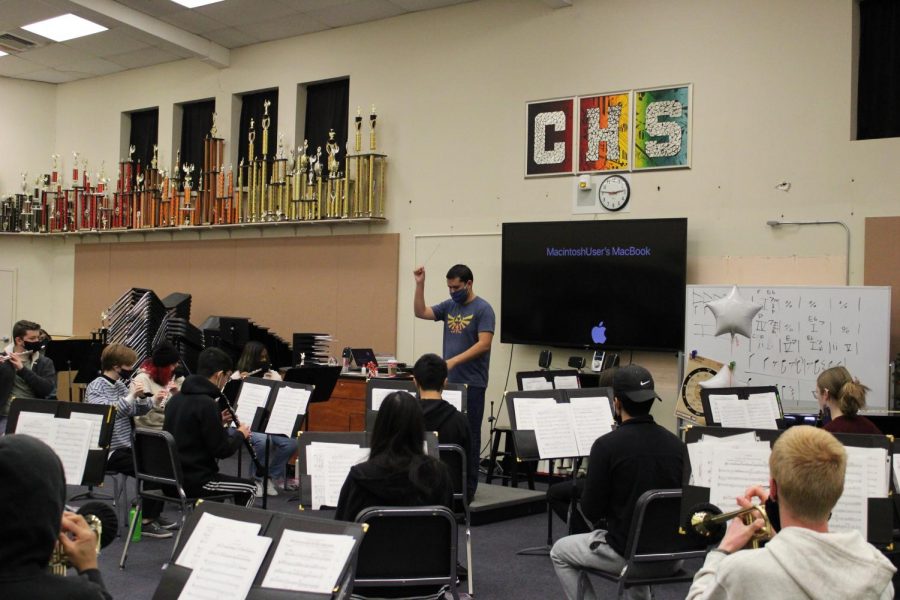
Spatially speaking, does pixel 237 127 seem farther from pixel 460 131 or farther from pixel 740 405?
pixel 740 405

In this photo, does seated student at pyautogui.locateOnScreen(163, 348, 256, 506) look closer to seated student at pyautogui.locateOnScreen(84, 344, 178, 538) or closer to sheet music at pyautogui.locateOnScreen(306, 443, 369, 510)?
seated student at pyautogui.locateOnScreen(84, 344, 178, 538)

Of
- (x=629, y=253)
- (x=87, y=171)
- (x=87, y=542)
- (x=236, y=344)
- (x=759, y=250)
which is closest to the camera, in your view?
(x=87, y=542)

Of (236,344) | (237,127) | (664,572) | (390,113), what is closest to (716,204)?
(390,113)

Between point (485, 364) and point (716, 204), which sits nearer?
point (485, 364)

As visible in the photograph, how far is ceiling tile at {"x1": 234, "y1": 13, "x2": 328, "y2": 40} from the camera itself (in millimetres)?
10133

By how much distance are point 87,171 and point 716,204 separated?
9.28 m

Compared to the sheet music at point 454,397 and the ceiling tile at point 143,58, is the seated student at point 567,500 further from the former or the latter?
the ceiling tile at point 143,58

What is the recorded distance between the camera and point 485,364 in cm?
684

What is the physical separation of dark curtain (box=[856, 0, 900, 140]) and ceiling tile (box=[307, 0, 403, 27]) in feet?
15.5

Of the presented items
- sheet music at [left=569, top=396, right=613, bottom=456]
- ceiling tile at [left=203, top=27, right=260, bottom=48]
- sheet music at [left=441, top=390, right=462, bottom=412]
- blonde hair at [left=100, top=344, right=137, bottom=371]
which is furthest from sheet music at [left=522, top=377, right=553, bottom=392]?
ceiling tile at [left=203, top=27, right=260, bottom=48]

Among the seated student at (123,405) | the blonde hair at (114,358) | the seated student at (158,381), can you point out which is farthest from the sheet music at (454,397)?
the blonde hair at (114,358)

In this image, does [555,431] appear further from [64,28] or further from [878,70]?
[64,28]

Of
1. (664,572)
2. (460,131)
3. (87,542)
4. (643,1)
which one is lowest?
(664,572)

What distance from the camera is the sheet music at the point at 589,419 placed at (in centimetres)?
501
